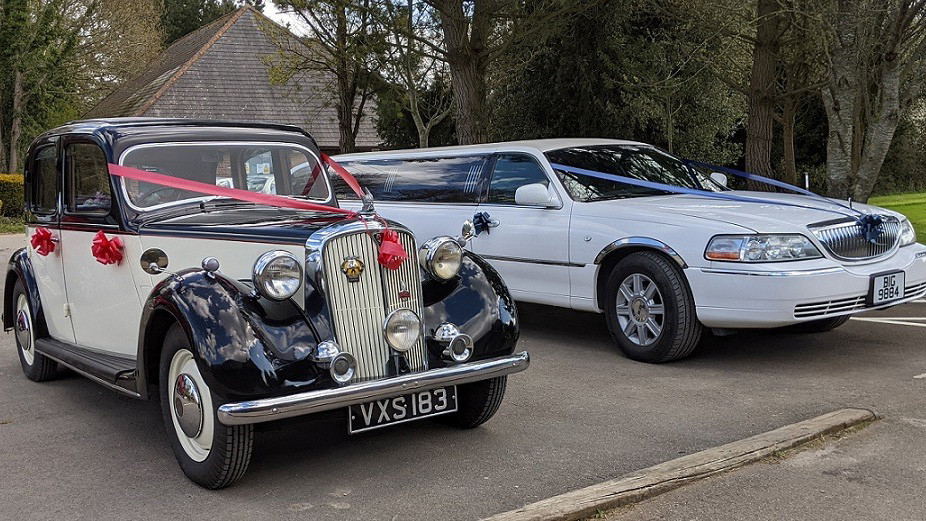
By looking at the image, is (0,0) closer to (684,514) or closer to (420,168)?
(420,168)

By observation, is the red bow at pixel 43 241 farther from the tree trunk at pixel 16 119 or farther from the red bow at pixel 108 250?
the tree trunk at pixel 16 119

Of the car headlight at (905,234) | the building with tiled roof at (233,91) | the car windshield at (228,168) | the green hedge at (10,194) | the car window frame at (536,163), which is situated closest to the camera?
the car windshield at (228,168)

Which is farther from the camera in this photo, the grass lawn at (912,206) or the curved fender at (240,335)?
the grass lawn at (912,206)

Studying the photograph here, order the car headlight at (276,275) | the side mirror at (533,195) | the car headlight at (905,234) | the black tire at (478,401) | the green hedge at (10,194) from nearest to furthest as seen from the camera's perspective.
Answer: the car headlight at (276,275), the black tire at (478,401), the car headlight at (905,234), the side mirror at (533,195), the green hedge at (10,194)

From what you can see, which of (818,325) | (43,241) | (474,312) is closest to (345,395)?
(474,312)

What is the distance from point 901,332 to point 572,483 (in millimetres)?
4826

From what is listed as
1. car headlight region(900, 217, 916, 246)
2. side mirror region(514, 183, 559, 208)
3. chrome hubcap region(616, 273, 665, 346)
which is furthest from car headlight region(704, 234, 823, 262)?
side mirror region(514, 183, 559, 208)

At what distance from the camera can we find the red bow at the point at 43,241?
631 centimetres

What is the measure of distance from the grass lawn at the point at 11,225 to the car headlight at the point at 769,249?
1989 centimetres

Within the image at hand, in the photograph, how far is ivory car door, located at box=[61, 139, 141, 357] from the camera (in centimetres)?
537

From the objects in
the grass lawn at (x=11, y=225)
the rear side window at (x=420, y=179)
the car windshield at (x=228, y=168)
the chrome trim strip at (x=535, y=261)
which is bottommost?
the grass lawn at (x=11, y=225)

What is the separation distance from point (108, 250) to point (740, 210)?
4.57 m

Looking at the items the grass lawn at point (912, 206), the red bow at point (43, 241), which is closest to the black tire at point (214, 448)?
the red bow at point (43, 241)

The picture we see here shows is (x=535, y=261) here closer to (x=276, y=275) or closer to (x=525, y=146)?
(x=525, y=146)
